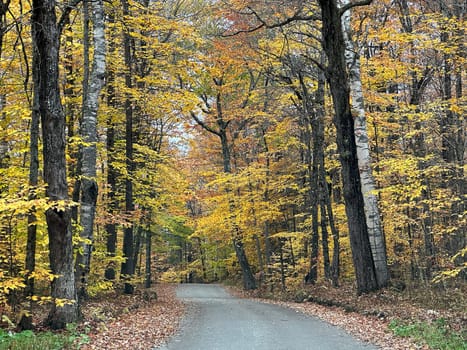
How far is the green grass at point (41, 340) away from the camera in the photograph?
6270 millimetres

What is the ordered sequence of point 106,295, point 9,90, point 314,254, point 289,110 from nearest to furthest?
point 9,90 < point 106,295 < point 314,254 < point 289,110

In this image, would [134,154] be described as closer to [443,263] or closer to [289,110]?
[289,110]

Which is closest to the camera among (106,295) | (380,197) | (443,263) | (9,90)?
(9,90)

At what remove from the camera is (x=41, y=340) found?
6.77m

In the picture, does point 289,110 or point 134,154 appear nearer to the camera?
point 134,154

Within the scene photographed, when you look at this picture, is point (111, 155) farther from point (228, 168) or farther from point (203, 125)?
point (203, 125)

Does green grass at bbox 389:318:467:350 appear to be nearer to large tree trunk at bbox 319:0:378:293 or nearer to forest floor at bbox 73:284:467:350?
forest floor at bbox 73:284:467:350

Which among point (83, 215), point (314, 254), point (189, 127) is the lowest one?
point (314, 254)

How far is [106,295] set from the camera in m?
15.2

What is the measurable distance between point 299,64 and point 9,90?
10.6 metres

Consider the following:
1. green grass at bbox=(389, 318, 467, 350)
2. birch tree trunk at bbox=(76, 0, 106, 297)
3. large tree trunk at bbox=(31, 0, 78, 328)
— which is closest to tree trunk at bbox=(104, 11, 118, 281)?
birch tree trunk at bbox=(76, 0, 106, 297)

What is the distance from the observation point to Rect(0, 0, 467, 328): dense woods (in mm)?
8250

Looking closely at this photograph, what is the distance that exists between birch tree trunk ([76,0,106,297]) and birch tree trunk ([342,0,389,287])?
23.2 feet

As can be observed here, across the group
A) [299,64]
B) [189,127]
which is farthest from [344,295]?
[189,127]
